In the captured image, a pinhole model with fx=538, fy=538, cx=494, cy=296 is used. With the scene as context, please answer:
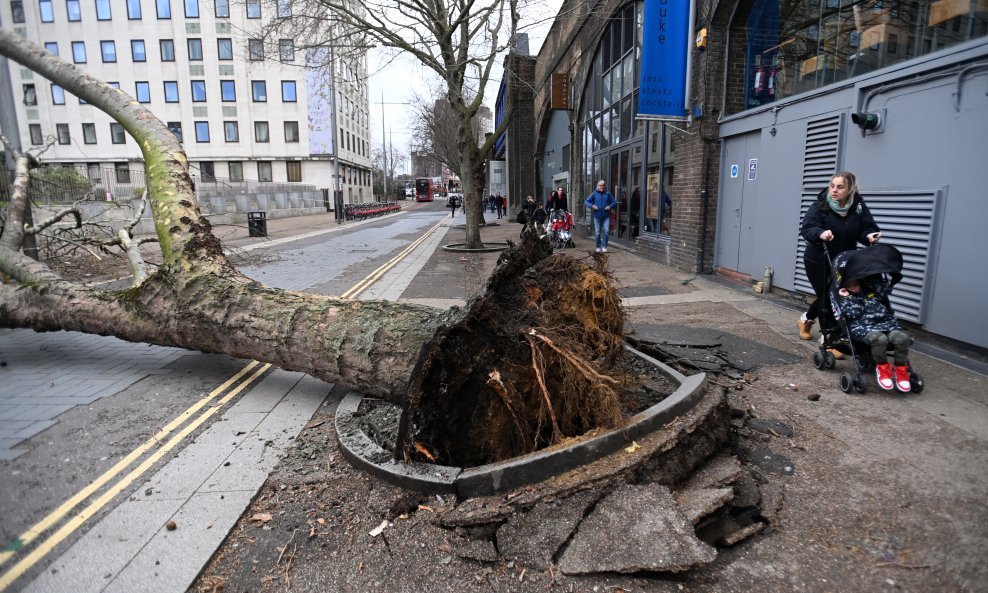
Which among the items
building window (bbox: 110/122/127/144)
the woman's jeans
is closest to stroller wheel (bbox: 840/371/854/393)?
the woman's jeans

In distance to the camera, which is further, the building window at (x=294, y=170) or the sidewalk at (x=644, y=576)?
the building window at (x=294, y=170)

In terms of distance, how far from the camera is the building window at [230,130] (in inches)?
1924

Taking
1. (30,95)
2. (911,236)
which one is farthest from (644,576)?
(30,95)

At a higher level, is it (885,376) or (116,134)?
(116,134)

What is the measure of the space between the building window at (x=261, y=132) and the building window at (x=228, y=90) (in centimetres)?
286

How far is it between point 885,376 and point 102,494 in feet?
18.5

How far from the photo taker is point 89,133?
162 feet

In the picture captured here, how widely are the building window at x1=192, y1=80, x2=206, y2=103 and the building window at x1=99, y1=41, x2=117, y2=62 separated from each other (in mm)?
7442

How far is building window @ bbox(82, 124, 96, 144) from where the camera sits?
49.1 metres

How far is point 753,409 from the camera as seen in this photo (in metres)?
4.17

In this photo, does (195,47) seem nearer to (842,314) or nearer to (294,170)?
(294,170)

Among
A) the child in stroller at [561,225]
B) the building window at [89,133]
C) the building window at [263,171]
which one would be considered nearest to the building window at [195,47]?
the building window at [263,171]

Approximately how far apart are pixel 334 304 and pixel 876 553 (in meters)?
3.90

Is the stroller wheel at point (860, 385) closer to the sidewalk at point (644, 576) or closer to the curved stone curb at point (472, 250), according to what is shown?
the sidewalk at point (644, 576)
